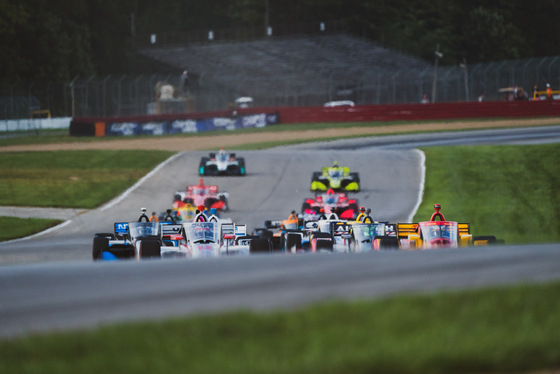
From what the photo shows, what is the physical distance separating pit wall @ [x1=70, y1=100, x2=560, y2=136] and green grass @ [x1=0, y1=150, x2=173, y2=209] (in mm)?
12507

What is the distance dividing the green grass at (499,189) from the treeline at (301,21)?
44498 mm

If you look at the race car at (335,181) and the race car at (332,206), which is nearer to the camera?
the race car at (332,206)

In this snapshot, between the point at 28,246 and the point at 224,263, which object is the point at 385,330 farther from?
the point at 28,246

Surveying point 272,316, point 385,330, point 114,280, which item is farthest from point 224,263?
point 385,330

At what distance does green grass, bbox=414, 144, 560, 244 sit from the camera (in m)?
23.6

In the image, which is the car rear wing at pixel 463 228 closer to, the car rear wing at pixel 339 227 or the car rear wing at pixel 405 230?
the car rear wing at pixel 405 230

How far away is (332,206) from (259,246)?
29.9 feet

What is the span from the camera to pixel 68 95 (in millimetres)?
64375

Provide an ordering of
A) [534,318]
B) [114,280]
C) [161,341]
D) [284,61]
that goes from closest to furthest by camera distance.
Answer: [161,341] < [534,318] < [114,280] < [284,61]

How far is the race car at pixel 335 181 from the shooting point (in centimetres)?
2953

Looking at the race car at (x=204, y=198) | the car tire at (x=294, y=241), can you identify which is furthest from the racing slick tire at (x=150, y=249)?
the race car at (x=204, y=198)

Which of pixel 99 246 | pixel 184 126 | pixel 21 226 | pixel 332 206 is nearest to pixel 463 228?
pixel 99 246

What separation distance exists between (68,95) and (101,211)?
38.5 metres

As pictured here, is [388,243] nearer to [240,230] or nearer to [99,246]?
[240,230]
